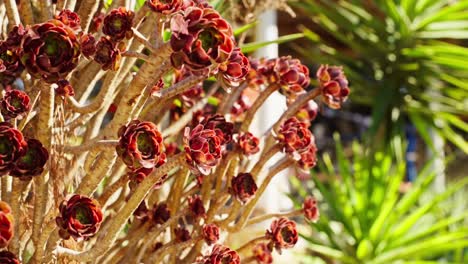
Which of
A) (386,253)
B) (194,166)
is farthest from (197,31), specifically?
(386,253)

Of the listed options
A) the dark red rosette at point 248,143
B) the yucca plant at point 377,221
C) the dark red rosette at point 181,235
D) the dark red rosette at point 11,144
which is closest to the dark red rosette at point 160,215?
the dark red rosette at point 181,235

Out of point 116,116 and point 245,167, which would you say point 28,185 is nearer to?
point 116,116

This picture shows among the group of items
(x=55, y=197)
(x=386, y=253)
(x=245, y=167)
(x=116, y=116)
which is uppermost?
(x=386, y=253)

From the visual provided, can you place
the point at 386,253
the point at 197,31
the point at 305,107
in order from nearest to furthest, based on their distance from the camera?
the point at 197,31 < the point at 305,107 < the point at 386,253

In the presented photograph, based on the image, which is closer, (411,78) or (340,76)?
(340,76)

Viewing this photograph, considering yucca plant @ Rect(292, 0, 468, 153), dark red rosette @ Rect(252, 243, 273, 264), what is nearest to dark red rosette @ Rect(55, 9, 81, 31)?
dark red rosette @ Rect(252, 243, 273, 264)

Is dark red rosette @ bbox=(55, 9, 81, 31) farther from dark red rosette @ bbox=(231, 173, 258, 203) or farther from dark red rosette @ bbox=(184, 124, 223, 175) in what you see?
dark red rosette @ bbox=(231, 173, 258, 203)

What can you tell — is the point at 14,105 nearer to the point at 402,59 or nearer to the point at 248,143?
the point at 248,143

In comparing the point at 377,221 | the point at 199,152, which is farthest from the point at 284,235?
the point at 377,221
